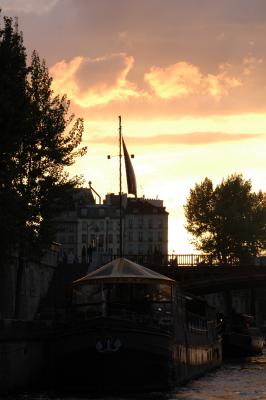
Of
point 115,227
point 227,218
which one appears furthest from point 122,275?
point 115,227

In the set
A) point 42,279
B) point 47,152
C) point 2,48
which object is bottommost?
point 42,279

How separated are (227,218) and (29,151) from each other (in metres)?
60.7

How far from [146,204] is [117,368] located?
14416cm

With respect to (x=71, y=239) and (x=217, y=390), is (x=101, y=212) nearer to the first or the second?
(x=71, y=239)

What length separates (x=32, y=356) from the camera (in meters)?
34.0

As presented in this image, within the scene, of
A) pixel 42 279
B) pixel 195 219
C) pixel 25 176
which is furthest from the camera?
pixel 195 219

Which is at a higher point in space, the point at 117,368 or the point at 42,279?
the point at 42,279

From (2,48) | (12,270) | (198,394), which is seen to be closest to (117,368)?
(198,394)

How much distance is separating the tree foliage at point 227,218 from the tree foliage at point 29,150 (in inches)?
2183

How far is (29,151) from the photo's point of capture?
4491 cm

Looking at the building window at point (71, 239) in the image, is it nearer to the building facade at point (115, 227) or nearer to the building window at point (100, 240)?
the building facade at point (115, 227)

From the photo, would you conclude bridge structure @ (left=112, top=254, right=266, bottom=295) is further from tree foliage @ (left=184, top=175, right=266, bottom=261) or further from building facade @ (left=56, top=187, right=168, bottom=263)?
building facade @ (left=56, top=187, right=168, bottom=263)

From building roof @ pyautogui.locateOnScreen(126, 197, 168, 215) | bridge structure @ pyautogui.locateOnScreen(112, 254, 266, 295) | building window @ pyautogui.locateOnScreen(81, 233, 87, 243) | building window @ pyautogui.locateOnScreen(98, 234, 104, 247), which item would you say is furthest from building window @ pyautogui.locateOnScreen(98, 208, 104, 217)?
bridge structure @ pyautogui.locateOnScreen(112, 254, 266, 295)

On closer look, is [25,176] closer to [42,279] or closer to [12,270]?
[12,270]
